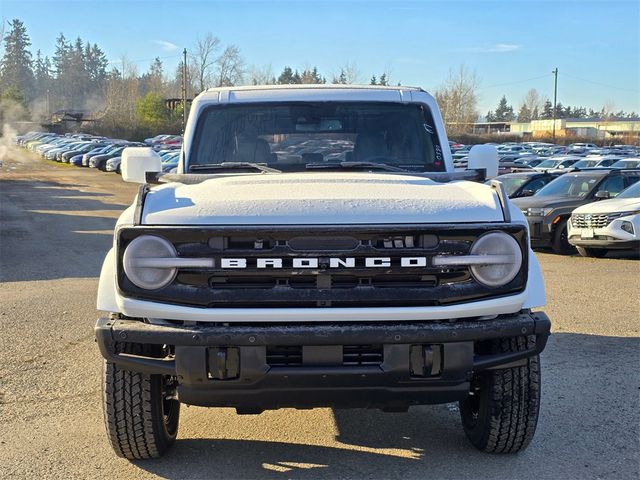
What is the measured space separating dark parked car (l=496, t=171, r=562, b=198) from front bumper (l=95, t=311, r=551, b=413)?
1389cm

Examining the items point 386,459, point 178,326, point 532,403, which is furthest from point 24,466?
point 532,403

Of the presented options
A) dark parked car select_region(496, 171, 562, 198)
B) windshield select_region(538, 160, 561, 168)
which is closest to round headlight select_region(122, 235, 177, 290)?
dark parked car select_region(496, 171, 562, 198)

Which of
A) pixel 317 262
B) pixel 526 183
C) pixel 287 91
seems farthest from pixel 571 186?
pixel 317 262

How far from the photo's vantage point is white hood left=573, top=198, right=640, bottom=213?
12773mm

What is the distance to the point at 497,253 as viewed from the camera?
11.8 feet

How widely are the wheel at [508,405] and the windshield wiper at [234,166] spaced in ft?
6.08

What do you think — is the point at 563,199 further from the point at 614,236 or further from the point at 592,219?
the point at 614,236

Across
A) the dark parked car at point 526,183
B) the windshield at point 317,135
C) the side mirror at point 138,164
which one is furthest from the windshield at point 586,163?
the side mirror at point 138,164

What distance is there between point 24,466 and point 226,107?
263 cm

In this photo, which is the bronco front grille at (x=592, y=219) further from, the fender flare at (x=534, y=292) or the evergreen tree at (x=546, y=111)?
the evergreen tree at (x=546, y=111)

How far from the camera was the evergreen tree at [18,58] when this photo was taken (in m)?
145

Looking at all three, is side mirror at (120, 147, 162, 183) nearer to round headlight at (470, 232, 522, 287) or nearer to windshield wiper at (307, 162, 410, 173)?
windshield wiper at (307, 162, 410, 173)

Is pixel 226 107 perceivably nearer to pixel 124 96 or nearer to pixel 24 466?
pixel 24 466

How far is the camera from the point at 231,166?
16.1 ft
